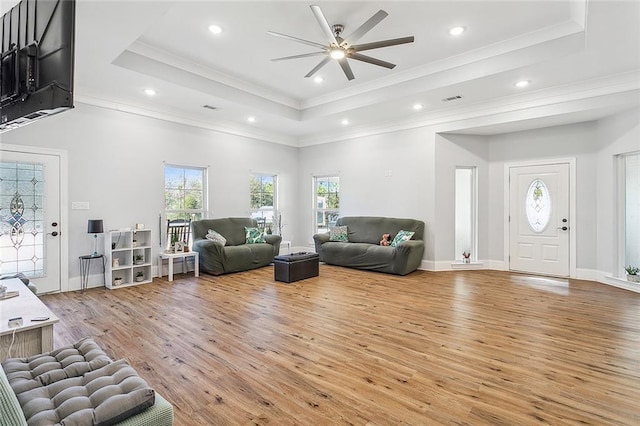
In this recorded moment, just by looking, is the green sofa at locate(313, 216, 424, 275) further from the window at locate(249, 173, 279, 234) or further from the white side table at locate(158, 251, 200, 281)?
the white side table at locate(158, 251, 200, 281)

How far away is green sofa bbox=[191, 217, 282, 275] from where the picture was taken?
19.6ft

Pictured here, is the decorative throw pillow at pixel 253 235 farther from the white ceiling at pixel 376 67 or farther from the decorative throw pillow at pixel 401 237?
the decorative throw pillow at pixel 401 237

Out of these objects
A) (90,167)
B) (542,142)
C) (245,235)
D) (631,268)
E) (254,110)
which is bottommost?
(631,268)

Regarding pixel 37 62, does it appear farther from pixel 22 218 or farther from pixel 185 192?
pixel 185 192

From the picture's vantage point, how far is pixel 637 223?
512 cm

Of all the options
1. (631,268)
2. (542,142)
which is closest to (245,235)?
(542,142)

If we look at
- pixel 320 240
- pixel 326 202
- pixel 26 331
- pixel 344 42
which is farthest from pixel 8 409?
pixel 326 202

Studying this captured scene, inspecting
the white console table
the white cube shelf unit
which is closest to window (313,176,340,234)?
the white cube shelf unit

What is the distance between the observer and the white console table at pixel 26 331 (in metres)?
2.03

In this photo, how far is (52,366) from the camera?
5.57 ft

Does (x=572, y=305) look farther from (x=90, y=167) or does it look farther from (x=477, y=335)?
(x=90, y=167)

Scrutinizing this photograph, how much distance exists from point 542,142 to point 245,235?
20.1 ft

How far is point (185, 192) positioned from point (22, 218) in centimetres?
252

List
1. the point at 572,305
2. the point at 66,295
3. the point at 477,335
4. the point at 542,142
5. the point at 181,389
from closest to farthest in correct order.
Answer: the point at 181,389
the point at 477,335
the point at 572,305
the point at 66,295
the point at 542,142
